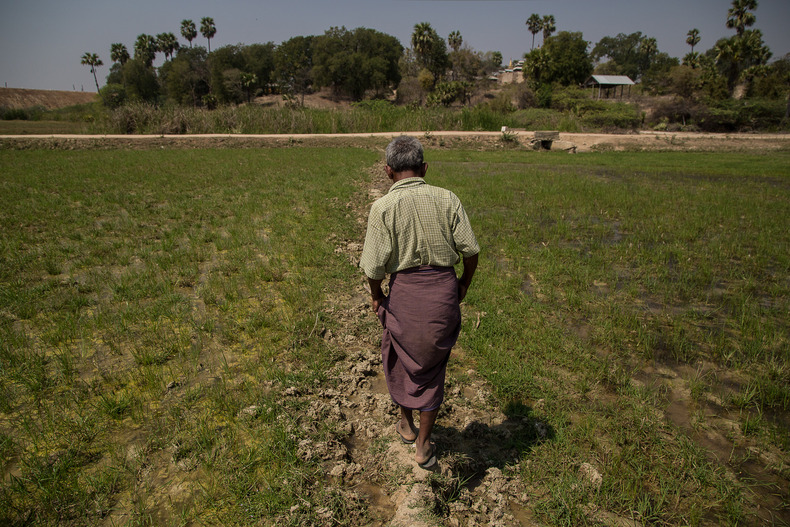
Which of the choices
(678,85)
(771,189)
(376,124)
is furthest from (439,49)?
(771,189)

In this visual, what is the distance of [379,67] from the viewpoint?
192 feet

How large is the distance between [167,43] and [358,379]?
87.6 m

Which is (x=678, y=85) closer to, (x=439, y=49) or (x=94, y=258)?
(x=439, y=49)

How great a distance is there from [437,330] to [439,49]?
2765 inches

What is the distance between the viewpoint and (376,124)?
26828mm

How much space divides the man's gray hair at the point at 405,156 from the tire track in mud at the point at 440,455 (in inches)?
67.0

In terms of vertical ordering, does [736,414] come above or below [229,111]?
below

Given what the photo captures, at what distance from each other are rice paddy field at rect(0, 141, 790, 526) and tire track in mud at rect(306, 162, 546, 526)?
0.05ft

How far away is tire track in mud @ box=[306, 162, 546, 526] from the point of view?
2.23m

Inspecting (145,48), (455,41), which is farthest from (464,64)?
(145,48)

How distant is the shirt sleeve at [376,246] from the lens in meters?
2.21

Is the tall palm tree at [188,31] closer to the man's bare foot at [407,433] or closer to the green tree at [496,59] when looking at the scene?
the green tree at [496,59]

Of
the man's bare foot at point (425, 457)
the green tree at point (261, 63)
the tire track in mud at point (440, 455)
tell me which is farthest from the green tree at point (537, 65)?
the man's bare foot at point (425, 457)

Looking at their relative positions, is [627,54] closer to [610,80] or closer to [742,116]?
[610,80]
